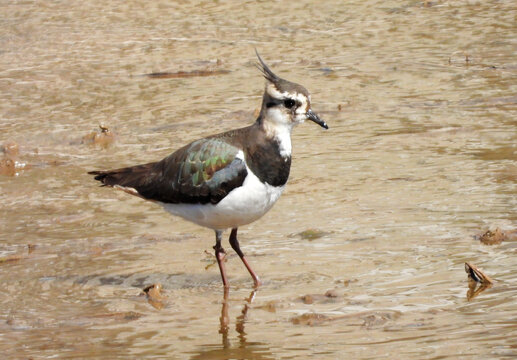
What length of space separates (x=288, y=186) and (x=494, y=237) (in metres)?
2.21

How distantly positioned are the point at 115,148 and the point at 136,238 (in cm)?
234

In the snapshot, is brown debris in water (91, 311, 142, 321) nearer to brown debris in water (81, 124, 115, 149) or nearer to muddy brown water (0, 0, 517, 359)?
muddy brown water (0, 0, 517, 359)

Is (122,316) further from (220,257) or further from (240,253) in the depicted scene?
(240,253)

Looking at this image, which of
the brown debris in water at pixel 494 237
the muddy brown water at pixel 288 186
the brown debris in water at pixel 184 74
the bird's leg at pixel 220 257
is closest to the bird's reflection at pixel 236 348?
the muddy brown water at pixel 288 186

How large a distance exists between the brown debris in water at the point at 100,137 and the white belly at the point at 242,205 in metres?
3.30

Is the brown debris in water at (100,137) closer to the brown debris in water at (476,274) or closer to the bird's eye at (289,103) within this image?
the bird's eye at (289,103)

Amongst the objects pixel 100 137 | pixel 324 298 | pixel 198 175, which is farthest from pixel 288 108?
pixel 100 137

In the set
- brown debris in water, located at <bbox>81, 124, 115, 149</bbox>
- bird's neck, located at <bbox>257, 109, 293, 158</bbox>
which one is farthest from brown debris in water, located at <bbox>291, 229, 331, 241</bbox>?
brown debris in water, located at <bbox>81, 124, 115, 149</bbox>

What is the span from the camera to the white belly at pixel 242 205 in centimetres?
667

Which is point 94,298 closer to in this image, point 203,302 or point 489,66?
point 203,302

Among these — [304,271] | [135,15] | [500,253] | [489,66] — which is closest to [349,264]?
[304,271]

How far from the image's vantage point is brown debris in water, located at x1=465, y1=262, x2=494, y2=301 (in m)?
6.04

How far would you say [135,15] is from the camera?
14.1 m

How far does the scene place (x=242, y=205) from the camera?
6.68 m
